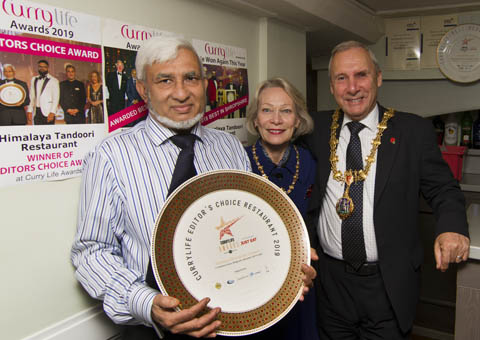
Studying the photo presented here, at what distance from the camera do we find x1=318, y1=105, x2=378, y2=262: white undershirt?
4.89 feet

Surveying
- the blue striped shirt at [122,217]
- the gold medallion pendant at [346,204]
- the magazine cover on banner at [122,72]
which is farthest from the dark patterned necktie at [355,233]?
the magazine cover on banner at [122,72]

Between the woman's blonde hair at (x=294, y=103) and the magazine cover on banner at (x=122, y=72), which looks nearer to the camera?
the magazine cover on banner at (x=122, y=72)

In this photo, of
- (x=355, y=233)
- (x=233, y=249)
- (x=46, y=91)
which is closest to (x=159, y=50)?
(x=46, y=91)

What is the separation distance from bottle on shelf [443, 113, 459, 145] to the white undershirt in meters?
2.14

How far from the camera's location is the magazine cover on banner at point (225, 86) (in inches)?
65.5

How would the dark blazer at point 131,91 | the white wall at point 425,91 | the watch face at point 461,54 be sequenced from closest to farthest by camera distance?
the dark blazer at point 131,91 → the watch face at point 461,54 → the white wall at point 425,91

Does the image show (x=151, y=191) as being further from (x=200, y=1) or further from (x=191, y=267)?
(x=200, y=1)

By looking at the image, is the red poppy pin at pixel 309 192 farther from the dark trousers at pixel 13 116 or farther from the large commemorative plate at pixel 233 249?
the dark trousers at pixel 13 116

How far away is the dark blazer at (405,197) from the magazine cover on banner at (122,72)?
0.77 meters

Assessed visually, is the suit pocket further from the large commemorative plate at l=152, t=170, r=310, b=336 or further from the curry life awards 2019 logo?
the curry life awards 2019 logo

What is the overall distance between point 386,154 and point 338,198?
0.24 m

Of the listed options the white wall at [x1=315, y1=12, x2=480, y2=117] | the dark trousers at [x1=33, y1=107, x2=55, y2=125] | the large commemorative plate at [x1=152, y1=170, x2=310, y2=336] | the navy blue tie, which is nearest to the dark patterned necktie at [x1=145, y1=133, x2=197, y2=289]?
the navy blue tie

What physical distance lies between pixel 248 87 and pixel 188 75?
82cm

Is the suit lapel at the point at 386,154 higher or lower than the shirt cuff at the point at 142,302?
higher
